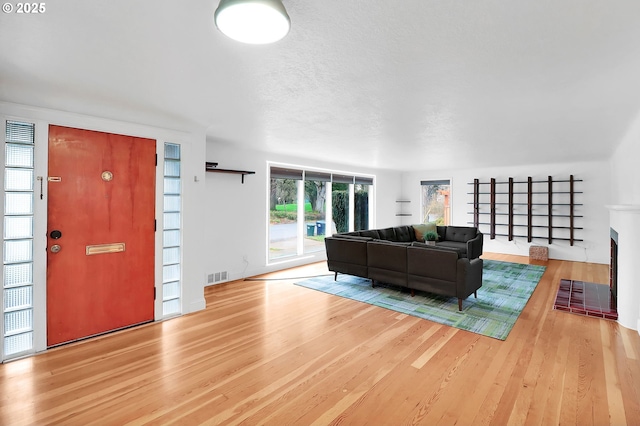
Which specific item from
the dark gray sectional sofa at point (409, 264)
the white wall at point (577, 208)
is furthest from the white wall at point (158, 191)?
the white wall at point (577, 208)

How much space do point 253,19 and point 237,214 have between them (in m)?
4.43

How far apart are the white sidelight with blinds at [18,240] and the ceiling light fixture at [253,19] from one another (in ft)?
8.76

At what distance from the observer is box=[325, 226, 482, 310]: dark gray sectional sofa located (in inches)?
159

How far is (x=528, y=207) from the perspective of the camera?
7.64m

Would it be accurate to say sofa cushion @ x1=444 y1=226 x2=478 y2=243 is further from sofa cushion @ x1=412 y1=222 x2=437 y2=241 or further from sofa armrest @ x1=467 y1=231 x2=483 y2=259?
sofa cushion @ x1=412 y1=222 x2=437 y2=241

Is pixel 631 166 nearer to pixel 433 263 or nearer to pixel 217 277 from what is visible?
pixel 433 263

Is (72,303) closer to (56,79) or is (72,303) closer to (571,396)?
(56,79)

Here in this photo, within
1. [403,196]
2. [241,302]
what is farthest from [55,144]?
[403,196]

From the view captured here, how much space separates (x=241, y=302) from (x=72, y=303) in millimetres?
1887

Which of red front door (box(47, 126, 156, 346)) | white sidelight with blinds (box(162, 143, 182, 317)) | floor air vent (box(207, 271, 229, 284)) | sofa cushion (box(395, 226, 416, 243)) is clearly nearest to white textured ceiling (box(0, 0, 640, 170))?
red front door (box(47, 126, 156, 346))

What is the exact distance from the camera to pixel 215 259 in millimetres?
5238

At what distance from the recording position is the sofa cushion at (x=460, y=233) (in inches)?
285

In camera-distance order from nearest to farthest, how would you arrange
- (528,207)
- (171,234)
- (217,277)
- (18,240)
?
(18,240) < (171,234) < (217,277) < (528,207)

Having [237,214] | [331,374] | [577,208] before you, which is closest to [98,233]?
[237,214]
